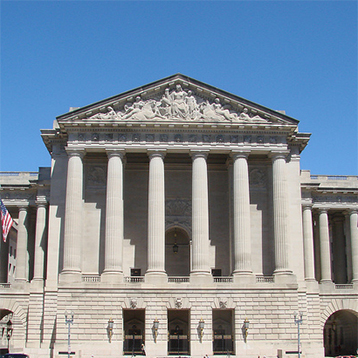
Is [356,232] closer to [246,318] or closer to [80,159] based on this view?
[246,318]

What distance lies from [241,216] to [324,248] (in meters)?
20.5

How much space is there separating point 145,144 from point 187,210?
1047 cm

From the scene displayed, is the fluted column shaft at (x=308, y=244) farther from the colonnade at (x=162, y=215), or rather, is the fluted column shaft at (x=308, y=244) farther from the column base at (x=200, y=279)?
the column base at (x=200, y=279)

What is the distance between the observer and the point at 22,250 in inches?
3108

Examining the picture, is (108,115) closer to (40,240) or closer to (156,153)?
(156,153)

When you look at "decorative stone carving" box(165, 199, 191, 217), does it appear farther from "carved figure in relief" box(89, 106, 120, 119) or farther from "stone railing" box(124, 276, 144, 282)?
"carved figure in relief" box(89, 106, 120, 119)

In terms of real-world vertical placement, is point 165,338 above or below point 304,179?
below

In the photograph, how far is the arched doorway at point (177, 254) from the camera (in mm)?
74600

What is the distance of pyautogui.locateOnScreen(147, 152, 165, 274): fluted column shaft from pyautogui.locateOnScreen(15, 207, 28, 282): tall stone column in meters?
21.1

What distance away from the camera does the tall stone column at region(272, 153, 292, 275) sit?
66.2m

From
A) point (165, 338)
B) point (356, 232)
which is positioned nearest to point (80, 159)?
point (165, 338)

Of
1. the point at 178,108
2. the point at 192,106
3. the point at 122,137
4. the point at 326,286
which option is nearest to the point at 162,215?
the point at 122,137

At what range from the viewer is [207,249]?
66125 mm

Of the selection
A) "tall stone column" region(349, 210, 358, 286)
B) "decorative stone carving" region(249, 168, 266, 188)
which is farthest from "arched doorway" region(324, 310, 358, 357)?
"decorative stone carving" region(249, 168, 266, 188)
